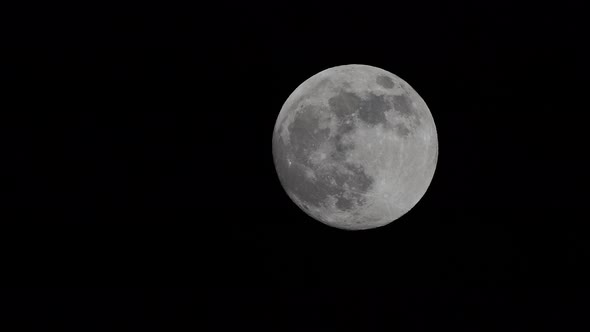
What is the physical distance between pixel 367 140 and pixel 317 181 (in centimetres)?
65

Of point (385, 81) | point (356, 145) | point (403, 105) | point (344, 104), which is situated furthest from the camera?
point (385, 81)

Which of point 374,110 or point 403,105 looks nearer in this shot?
point 374,110

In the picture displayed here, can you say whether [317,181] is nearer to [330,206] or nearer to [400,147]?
[330,206]

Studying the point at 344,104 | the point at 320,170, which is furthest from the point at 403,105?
the point at 320,170

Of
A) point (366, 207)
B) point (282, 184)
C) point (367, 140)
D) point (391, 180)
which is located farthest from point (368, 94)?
point (282, 184)

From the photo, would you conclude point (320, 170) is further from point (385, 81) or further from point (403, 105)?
point (385, 81)

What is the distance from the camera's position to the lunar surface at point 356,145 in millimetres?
3926

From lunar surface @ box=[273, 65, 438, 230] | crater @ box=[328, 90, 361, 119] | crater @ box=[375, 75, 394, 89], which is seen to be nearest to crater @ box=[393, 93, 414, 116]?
lunar surface @ box=[273, 65, 438, 230]

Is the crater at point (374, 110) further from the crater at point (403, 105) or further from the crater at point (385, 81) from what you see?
the crater at point (385, 81)

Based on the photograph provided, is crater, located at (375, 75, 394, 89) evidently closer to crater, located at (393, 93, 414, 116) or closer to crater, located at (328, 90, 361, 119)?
crater, located at (393, 93, 414, 116)

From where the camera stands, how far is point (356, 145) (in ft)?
12.8

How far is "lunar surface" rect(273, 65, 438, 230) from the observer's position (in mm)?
3926

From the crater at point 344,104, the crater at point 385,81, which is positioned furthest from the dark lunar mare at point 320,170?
the crater at point 385,81

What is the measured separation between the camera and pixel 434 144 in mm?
4336
